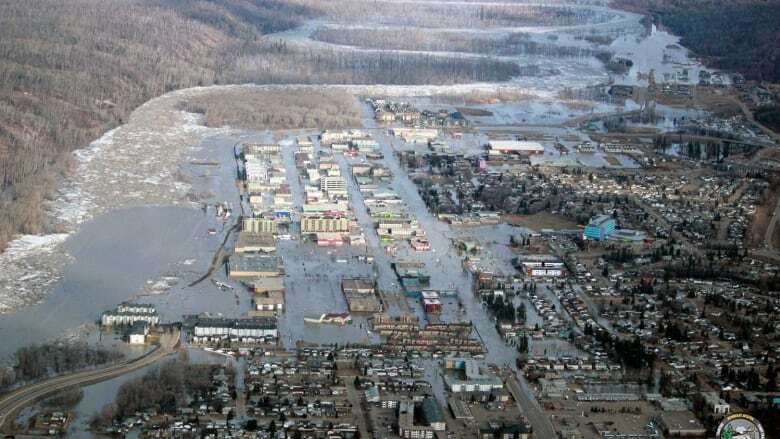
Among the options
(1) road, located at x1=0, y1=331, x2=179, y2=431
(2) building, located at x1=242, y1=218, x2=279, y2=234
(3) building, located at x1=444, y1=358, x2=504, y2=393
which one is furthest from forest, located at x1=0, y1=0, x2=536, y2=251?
(3) building, located at x1=444, y1=358, x2=504, y2=393

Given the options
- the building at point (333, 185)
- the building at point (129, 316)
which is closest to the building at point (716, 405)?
the building at point (129, 316)

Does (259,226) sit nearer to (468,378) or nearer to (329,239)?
(329,239)

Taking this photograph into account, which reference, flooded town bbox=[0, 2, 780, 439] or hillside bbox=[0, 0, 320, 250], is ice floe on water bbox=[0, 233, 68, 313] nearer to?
flooded town bbox=[0, 2, 780, 439]

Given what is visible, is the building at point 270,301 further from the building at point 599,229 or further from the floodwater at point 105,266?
the building at point 599,229

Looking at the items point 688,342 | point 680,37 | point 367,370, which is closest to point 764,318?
point 688,342

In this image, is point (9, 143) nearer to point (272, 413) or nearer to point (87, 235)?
point (87, 235)

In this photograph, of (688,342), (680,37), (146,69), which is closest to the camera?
(688,342)
